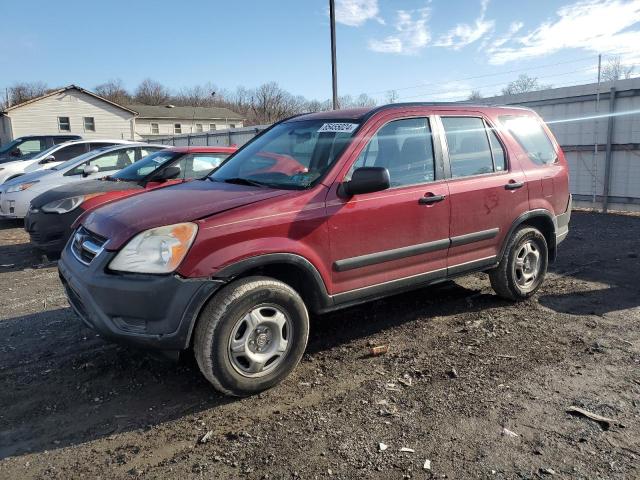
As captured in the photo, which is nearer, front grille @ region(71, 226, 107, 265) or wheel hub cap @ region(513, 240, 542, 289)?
front grille @ region(71, 226, 107, 265)

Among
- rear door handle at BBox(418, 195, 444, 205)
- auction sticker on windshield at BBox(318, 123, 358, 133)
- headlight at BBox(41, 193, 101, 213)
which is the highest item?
auction sticker on windshield at BBox(318, 123, 358, 133)

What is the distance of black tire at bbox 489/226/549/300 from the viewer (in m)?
4.93

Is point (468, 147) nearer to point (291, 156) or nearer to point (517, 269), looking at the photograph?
point (517, 269)

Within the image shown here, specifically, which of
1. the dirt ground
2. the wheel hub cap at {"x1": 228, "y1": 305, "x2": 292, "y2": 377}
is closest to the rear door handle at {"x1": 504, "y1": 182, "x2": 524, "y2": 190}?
the dirt ground

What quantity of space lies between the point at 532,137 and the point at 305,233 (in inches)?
120

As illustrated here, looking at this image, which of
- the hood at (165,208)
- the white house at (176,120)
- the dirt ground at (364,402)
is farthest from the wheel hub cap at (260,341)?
the white house at (176,120)

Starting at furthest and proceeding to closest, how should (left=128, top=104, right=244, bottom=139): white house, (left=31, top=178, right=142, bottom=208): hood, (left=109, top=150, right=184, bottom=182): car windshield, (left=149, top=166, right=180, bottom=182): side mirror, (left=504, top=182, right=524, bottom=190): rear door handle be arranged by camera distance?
(left=128, top=104, right=244, bottom=139): white house
(left=109, top=150, right=184, bottom=182): car windshield
(left=31, top=178, right=142, bottom=208): hood
(left=149, top=166, right=180, bottom=182): side mirror
(left=504, top=182, right=524, bottom=190): rear door handle

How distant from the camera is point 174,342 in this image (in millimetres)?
3076

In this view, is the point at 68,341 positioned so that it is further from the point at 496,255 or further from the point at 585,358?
the point at 585,358

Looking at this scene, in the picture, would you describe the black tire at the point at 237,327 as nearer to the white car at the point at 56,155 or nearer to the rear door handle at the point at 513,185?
the rear door handle at the point at 513,185

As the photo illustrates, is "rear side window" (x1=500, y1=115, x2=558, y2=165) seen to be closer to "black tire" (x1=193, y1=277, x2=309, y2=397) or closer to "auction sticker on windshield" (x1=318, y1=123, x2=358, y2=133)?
"auction sticker on windshield" (x1=318, y1=123, x2=358, y2=133)

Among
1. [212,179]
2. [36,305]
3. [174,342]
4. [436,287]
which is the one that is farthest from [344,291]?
[36,305]

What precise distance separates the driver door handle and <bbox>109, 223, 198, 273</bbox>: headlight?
6.11 feet

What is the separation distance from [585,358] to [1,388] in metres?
4.29
